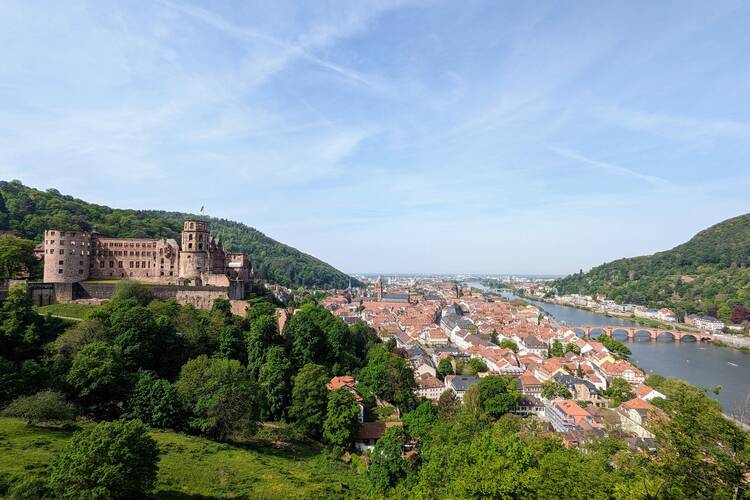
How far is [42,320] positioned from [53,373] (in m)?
5.92

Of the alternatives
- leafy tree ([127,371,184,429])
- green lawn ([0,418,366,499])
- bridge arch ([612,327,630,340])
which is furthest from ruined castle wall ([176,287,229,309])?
bridge arch ([612,327,630,340])

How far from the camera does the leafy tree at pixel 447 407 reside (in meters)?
29.9

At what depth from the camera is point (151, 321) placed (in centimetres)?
2580

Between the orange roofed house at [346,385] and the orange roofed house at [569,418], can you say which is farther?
the orange roofed house at [569,418]

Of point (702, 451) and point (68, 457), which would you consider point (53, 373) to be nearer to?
point (68, 457)

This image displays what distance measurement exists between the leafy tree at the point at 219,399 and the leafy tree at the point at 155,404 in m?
0.75

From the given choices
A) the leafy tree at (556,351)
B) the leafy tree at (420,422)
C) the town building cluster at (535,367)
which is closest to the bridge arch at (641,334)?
the town building cluster at (535,367)

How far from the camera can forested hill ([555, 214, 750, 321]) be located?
3969 inches

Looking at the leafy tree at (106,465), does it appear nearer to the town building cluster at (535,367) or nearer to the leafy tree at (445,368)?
the town building cluster at (535,367)

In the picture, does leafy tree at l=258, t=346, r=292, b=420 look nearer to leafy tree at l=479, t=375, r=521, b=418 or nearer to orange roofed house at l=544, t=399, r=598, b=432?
leafy tree at l=479, t=375, r=521, b=418

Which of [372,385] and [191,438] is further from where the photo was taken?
[372,385]

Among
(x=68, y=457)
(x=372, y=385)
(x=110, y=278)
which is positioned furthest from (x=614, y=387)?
(x=110, y=278)

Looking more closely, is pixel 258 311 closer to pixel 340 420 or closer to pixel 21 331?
pixel 340 420

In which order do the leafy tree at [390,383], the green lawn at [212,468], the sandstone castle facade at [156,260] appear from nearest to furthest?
the green lawn at [212,468] → the leafy tree at [390,383] → the sandstone castle facade at [156,260]
